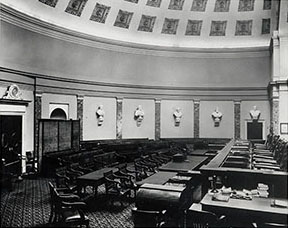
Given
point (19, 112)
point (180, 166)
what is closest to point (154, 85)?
point (19, 112)

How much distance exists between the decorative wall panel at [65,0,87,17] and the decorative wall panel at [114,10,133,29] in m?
2.29

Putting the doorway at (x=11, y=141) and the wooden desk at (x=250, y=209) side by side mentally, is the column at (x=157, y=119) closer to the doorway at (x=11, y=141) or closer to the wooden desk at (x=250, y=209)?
the doorway at (x=11, y=141)

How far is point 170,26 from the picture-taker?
1909 cm

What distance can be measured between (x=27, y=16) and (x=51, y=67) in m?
2.62

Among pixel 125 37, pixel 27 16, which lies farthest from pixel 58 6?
pixel 125 37

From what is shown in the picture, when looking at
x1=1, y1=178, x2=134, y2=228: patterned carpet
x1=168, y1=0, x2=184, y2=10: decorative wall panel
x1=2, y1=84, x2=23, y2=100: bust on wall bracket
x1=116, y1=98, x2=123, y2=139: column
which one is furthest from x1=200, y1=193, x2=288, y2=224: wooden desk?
x1=168, y1=0, x2=184, y2=10: decorative wall panel

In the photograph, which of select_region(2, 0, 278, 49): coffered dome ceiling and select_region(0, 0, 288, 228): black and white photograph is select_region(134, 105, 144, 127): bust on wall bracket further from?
select_region(2, 0, 278, 49): coffered dome ceiling

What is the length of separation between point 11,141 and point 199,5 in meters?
12.7

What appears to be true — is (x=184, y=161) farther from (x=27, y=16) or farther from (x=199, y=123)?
(x=199, y=123)

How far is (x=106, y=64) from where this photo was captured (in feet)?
57.3

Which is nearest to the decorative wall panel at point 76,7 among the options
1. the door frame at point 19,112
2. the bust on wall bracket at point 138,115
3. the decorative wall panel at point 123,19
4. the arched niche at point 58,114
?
the decorative wall panel at point 123,19

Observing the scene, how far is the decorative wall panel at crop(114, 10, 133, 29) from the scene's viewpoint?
17391mm

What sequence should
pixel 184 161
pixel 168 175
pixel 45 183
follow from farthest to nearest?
pixel 45 183, pixel 184 161, pixel 168 175

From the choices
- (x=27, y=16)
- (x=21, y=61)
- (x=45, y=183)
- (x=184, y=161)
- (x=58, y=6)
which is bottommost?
(x=45, y=183)
